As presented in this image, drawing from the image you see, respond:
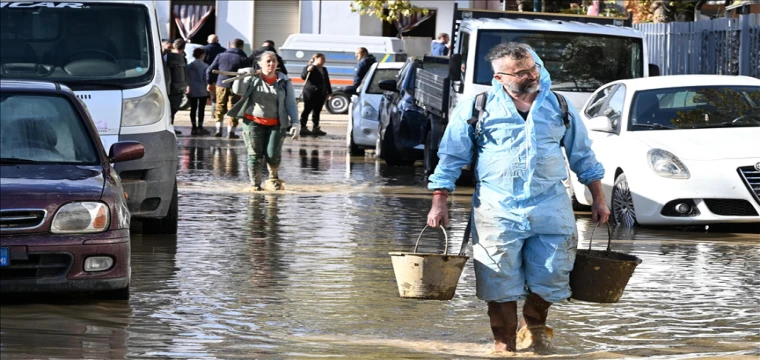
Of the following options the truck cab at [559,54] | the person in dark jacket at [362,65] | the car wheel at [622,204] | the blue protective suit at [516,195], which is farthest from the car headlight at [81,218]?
the person in dark jacket at [362,65]

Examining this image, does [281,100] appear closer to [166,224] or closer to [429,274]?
[166,224]

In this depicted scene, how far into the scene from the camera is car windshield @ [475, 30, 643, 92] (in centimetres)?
1739

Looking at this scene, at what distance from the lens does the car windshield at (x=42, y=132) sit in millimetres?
9156

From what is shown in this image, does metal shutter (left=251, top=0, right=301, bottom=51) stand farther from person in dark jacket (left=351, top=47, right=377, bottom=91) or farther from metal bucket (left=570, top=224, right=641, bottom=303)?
metal bucket (left=570, top=224, right=641, bottom=303)

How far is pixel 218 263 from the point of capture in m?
10.8

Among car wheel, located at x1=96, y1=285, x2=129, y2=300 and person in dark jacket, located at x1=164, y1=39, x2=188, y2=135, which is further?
person in dark jacket, located at x1=164, y1=39, x2=188, y2=135

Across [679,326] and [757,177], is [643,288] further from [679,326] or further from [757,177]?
[757,177]

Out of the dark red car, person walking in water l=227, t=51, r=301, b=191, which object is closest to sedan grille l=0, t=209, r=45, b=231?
the dark red car

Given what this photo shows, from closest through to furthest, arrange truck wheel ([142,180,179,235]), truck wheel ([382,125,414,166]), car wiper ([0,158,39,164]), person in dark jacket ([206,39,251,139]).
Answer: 1. car wiper ([0,158,39,164])
2. truck wheel ([142,180,179,235])
3. truck wheel ([382,125,414,166])
4. person in dark jacket ([206,39,251,139])

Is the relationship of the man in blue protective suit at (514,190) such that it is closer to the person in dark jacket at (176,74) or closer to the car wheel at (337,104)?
the person in dark jacket at (176,74)

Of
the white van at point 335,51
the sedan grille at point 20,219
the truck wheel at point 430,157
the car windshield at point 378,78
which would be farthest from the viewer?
the white van at point 335,51

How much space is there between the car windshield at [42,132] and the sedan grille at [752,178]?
6.03 m

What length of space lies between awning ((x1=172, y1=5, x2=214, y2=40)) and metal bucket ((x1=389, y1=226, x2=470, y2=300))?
40.5 m

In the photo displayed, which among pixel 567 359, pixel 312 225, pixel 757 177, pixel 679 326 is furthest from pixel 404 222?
pixel 567 359
